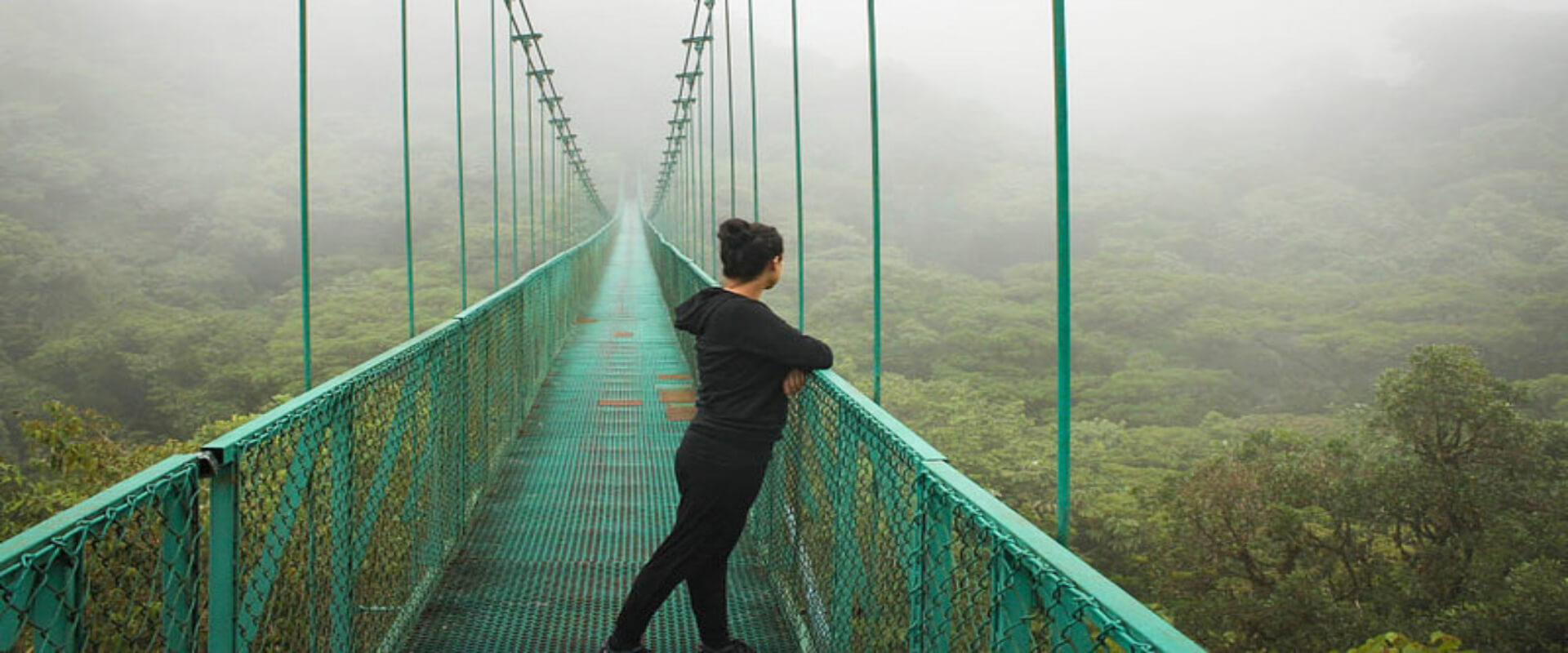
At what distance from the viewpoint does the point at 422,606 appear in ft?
7.68

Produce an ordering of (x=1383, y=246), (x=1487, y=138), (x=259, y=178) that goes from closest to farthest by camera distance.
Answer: (x=259, y=178), (x=1383, y=246), (x=1487, y=138)

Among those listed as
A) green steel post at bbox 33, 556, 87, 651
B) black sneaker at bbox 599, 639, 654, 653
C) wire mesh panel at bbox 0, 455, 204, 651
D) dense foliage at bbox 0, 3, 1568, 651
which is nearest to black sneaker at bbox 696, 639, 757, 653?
black sneaker at bbox 599, 639, 654, 653

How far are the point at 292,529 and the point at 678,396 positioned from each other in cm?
373

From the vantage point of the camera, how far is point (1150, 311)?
1264 inches

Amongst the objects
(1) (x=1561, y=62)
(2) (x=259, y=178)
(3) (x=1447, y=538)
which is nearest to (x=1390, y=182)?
(1) (x=1561, y=62)

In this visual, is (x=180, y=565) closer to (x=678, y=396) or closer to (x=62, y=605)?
(x=62, y=605)

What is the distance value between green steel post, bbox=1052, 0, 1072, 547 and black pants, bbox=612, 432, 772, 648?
53cm

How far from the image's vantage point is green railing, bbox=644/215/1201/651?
3.06ft

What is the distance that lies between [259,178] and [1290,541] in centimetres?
3574

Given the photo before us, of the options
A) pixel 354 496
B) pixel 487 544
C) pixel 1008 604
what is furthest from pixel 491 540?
pixel 1008 604

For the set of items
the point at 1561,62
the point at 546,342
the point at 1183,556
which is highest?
the point at 1561,62

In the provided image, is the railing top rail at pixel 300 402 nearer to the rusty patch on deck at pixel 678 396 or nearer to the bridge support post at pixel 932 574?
the bridge support post at pixel 932 574

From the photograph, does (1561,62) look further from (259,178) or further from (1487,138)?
(259,178)

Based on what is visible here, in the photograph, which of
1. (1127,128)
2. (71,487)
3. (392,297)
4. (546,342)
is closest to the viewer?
(546,342)
